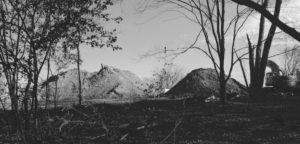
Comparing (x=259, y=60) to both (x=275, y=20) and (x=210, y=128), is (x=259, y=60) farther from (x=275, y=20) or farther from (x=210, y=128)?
(x=275, y=20)

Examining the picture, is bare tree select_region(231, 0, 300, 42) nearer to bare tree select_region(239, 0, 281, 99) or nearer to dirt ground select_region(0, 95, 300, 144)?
dirt ground select_region(0, 95, 300, 144)

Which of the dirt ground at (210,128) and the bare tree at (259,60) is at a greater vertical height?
the bare tree at (259,60)

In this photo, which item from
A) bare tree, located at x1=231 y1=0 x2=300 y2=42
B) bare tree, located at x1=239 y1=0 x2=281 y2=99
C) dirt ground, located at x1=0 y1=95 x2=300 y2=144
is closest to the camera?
bare tree, located at x1=231 y1=0 x2=300 y2=42

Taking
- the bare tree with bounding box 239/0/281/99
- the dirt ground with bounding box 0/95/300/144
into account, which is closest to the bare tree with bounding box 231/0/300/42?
the dirt ground with bounding box 0/95/300/144

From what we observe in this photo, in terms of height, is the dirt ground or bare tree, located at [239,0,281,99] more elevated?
bare tree, located at [239,0,281,99]

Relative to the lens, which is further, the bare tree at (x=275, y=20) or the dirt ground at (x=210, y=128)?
the dirt ground at (x=210, y=128)

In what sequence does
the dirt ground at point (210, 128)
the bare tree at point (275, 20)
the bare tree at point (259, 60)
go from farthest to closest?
the bare tree at point (259, 60) < the dirt ground at point (210, 128) < the bare tree at point (275, 20)

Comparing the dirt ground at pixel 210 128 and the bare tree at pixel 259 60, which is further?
the bare tree at pixel 259 60

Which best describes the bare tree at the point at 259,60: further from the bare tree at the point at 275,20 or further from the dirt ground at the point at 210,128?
the bare tree at the point at 275,20

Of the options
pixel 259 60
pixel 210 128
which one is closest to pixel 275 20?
pixel 210 128

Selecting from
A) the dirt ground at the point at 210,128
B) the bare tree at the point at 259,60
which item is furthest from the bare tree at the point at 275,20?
the bare tree at the point at 259,60

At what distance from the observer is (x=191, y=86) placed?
118 ft

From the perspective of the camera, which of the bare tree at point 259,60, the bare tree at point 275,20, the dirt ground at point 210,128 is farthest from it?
the bare tree at point 259,60

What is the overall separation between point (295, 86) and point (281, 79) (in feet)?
3.97
